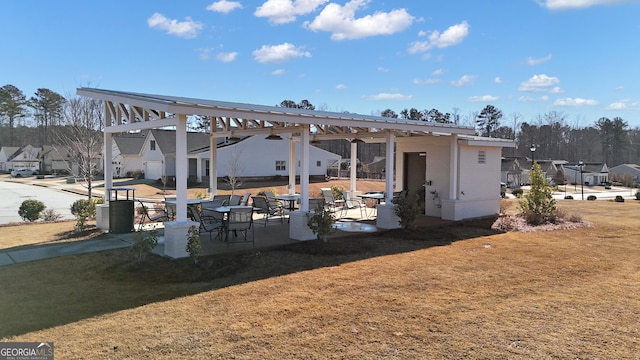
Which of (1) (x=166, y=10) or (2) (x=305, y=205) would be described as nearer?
(2) (x=305, y=205)

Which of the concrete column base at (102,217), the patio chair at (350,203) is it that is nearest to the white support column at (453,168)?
the patio chair at (350,203)

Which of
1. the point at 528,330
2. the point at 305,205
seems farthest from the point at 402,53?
the point at 528,330

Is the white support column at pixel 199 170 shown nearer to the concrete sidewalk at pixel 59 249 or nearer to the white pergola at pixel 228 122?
the white pergola at pixel 228 122

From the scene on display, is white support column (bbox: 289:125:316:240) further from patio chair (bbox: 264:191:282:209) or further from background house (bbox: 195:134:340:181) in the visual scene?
background house (bbox: 195:134:340:181)

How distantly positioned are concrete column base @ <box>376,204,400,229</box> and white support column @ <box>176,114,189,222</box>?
537 cm

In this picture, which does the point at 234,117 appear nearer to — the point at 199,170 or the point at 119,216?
the point at 119,216

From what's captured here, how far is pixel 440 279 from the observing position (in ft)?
22.0

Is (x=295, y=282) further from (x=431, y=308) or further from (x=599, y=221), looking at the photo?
(x=599, y=221)

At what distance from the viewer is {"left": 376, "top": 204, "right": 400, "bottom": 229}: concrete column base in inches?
436

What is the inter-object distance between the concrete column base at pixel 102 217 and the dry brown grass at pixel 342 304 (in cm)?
291

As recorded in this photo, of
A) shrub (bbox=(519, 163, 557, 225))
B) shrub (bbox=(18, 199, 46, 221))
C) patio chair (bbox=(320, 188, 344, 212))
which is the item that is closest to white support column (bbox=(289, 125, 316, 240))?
patio chair (bbox=(320, 188, 344, 212))

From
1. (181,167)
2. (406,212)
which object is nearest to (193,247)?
(181,167)

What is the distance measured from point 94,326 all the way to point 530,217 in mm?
12121

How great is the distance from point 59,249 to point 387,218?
7.39 metres
